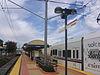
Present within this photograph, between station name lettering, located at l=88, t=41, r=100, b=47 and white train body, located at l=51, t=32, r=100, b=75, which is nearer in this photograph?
station name lettering, located at l=88, t=41, r=100, b=47

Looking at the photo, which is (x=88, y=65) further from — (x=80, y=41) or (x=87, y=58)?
(x=80, y=41)

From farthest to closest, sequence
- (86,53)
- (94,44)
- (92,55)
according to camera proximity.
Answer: (86,53) → (92,55) → (94,44)

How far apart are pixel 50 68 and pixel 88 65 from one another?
293 centimetres

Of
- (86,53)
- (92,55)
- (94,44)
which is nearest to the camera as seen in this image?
(94,44)

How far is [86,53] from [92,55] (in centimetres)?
108

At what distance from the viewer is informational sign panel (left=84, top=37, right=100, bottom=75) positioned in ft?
36.7

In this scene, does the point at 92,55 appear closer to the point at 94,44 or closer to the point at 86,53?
the point at 94,44

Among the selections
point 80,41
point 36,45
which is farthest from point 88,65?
point 36,45

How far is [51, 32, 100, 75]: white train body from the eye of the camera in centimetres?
1138

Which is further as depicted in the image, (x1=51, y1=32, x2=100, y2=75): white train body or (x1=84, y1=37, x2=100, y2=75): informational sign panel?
(x1=51, y1=32, x2=100, y2=75): white train body

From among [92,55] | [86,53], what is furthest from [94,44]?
[86,53]

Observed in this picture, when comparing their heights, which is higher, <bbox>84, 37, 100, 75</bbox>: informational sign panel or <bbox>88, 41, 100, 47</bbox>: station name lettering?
<bbox>88, 41, 100, 47</bbox>: station name lettering

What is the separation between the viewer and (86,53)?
12898 millimetres

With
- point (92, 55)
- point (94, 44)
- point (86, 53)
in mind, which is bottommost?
point (92, 55)
